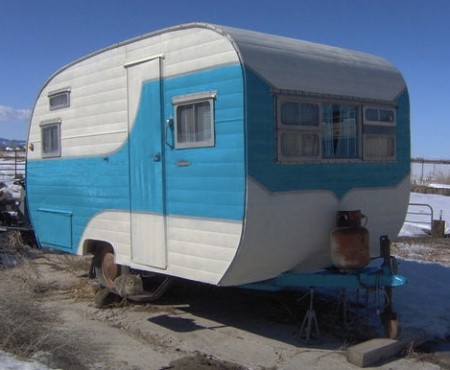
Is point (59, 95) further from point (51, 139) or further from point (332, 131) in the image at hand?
point (332, 131)

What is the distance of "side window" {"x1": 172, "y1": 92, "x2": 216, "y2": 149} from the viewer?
625 cm

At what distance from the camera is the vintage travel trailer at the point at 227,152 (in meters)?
6.03

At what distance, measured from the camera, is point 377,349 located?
20.1ft

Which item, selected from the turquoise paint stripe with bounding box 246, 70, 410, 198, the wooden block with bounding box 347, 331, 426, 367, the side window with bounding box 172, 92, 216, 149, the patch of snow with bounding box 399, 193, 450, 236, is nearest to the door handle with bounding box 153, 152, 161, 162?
the side window with bounding box 172, 92, 216, 149

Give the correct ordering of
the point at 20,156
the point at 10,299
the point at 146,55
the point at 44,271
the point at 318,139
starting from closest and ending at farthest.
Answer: the point at 10,299 < the point at 318,139 < the point at 146,55 < the point at 44,271 < the point at 20,156

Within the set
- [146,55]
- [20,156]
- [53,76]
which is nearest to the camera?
[146,55]

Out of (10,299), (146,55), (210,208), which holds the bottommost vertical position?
(10,299)

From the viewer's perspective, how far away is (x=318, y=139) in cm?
666

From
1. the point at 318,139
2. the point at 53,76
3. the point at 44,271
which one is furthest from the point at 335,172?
the point at 44,271

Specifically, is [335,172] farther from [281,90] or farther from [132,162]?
[132,162]

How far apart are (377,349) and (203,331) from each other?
6.44 feet

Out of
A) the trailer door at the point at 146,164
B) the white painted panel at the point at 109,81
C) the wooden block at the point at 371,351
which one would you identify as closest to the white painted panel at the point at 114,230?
the trailer door at the point at 146,164

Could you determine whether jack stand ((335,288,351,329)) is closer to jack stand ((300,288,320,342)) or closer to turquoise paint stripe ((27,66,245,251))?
jack stand ((300,288,320,342))

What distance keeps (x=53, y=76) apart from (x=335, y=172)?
14.6 ft
